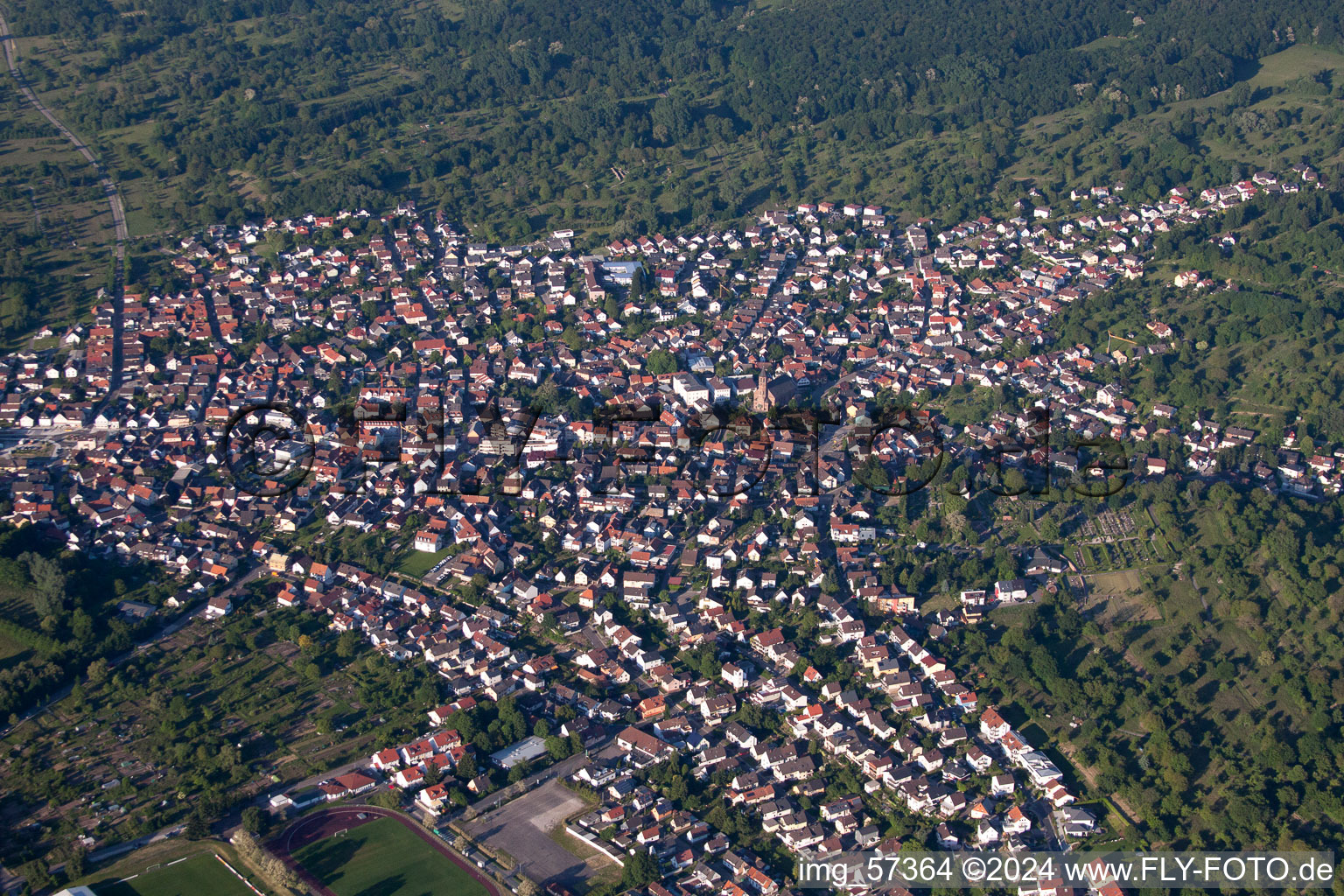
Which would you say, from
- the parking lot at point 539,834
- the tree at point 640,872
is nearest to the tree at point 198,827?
the parking lot at point 539,834

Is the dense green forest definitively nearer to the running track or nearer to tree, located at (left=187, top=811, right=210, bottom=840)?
the running track

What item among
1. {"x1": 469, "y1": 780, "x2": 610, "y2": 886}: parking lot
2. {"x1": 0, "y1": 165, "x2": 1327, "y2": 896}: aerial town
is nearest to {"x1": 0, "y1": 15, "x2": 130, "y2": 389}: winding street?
{"x1": 0, "y1": 165, "x2": 1327, "y2": 896}: aerial town

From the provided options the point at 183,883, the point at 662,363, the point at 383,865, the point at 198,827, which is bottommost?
the point at 383,865

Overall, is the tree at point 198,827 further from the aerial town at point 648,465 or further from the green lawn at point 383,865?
the green lawn at point 383,865

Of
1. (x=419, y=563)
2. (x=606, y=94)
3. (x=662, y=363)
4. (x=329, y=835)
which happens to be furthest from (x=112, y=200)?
(x=329, y=835)

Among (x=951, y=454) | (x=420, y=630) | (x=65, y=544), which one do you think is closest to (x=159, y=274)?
A: (x=65, y=544)

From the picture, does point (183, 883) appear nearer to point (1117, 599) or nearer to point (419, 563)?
point (419, 563)
